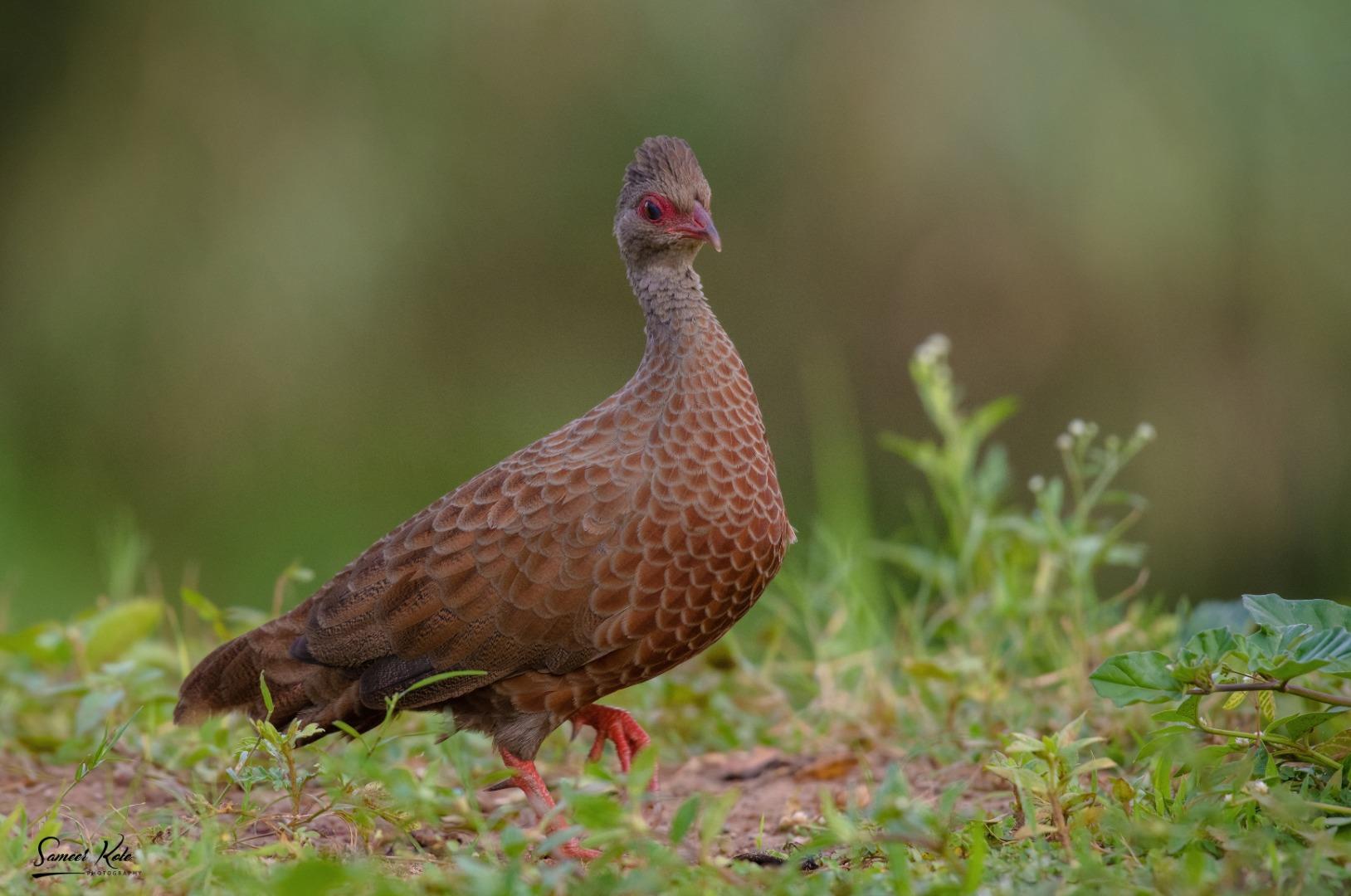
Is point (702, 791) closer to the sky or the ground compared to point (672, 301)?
closer to the ground

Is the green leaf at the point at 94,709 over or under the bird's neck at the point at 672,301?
under

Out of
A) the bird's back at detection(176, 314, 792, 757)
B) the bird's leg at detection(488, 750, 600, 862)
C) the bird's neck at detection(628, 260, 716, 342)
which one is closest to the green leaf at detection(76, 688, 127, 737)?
the bird's back at detection(176, 314, 792, 757)

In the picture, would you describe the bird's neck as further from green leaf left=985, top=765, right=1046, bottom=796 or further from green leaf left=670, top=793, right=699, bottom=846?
green leaf left=670, top=793, right=699, bottom=846

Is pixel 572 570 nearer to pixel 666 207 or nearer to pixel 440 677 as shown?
pixel 440 677

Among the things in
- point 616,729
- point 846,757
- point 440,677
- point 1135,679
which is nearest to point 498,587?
point 440,677

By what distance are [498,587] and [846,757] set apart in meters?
1.15

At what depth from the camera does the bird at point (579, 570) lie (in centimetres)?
323

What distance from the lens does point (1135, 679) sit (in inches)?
106

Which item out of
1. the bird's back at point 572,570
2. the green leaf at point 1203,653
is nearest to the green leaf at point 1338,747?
the green leaf at point 1203,653

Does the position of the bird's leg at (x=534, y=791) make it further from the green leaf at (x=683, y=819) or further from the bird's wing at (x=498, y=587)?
the green leaf at (x=683, y=819)

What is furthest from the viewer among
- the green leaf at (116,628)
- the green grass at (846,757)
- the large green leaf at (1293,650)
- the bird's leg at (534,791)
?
the green leaf at (116,628)

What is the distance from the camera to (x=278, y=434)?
721 cm

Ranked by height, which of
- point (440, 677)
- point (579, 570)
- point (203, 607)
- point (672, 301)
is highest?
point (672, 301)

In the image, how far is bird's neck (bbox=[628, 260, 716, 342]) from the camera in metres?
3.53
